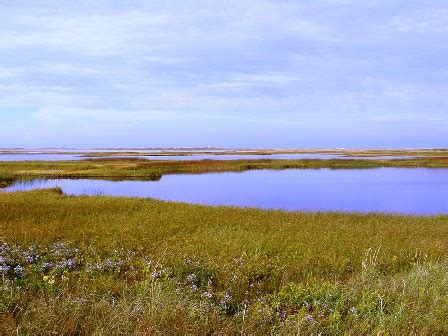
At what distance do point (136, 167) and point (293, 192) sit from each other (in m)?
24.9

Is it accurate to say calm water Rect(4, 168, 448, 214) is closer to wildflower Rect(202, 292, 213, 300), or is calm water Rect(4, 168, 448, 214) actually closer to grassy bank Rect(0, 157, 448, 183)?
grassy bank Rect(0, 157, 448, 183)

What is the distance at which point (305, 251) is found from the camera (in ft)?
37.6

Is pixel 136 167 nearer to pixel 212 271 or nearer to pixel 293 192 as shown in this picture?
pixel 293 192

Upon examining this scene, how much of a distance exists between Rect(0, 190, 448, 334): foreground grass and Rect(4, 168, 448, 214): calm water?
34.5 feet

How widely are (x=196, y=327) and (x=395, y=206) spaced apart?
27074 millimetres

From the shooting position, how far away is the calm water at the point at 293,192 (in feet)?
96.1

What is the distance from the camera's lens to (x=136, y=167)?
53719 mm

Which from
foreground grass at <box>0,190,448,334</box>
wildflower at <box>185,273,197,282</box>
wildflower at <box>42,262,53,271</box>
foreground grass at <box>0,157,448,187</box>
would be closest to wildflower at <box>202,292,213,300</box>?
foreground grass at <box>0,190,448,334</box>

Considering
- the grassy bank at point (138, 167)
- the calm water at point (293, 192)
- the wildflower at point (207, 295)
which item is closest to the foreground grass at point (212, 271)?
the wildflower at point (207, 295)

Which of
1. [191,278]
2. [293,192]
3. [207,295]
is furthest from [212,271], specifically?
[293,192]

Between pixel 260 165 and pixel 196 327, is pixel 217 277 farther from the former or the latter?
pixel 260 165

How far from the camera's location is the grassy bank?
47422mm

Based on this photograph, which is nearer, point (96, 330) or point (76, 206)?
point (96, 330)

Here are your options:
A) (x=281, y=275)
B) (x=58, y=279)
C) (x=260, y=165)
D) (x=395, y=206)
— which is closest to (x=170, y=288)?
(x=58, y=279)
